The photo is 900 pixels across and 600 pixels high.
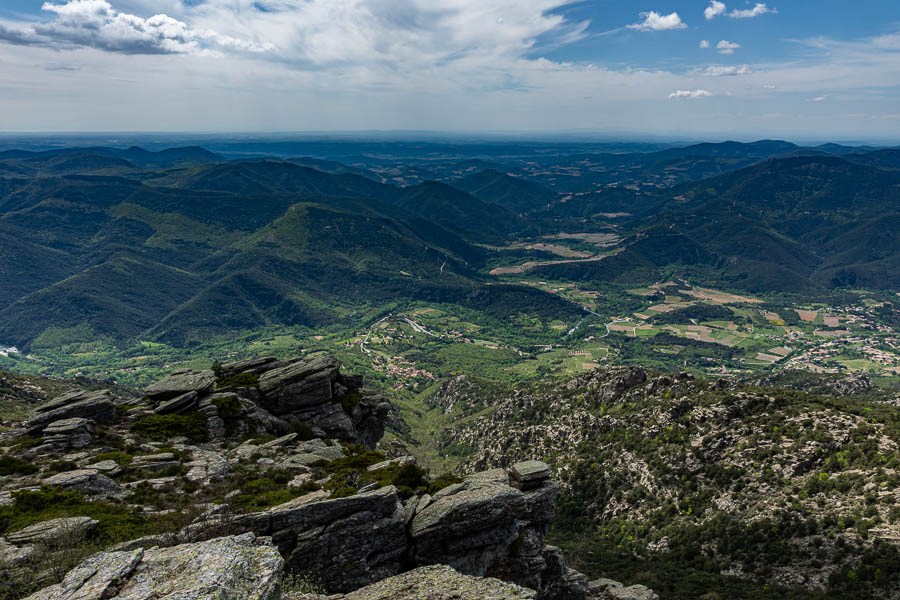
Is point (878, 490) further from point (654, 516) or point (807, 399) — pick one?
point (654, 516)

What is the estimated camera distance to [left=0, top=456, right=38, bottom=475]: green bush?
40875mm

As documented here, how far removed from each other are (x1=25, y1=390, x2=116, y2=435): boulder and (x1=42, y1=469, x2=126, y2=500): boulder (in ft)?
53.7

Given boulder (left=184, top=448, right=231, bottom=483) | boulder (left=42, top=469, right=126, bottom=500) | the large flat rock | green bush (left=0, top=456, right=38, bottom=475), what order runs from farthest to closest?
1. boulder (left=184, top=448, right=231, bottom=483)
2. green bush (left=0, top=456, right=38, bottom=475)
3. boulder (left=42, top=469, right=126, bottom=500)
4. the large flat rock

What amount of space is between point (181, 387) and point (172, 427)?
9.83 metres

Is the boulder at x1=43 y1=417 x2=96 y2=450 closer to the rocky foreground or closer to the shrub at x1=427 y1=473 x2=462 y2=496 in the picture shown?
the rocky foreground

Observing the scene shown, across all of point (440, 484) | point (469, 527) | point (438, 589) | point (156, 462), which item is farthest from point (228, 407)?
point (438, 589)

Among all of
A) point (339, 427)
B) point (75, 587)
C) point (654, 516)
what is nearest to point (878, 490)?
point (654, 516)

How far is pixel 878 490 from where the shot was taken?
6081 centimetres

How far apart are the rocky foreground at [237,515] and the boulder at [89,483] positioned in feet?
0.40

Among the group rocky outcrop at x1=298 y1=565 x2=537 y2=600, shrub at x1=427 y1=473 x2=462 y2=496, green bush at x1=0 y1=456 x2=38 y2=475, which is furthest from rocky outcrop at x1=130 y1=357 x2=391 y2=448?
rocky outcrop at x1=298 y1=565 x2=537 y2=600

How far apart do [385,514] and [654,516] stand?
64.5 metres

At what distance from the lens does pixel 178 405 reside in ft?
197

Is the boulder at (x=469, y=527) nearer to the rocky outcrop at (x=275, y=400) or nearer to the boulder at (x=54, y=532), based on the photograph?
the boulder at (x=54, y=532)

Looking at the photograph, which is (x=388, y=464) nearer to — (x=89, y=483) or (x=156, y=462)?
(x=156, y=462)
